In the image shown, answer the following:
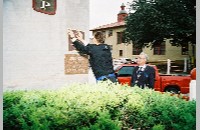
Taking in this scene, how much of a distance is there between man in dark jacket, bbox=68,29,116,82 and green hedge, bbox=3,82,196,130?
1.07m

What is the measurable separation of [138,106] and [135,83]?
58.7 inches

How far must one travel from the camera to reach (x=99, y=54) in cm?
500

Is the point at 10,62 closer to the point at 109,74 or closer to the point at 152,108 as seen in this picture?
the point at 109,74

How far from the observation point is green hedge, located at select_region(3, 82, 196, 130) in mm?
3168

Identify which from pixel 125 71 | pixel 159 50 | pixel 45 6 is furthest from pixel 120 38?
pixel 45 6

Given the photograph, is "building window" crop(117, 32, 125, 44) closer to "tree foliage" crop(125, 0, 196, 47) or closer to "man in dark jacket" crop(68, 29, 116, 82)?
"tree foliage" crop(125, 0, 196, 47)

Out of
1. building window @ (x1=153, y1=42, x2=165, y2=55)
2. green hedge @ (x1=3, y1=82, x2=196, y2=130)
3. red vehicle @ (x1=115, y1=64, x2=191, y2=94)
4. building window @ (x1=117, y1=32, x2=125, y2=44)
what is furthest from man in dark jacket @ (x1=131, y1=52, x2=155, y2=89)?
building window @ (x1=117, y1=32, x2=125, y2=44)

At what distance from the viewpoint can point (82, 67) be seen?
18.2 ft

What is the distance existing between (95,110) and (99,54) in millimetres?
1847

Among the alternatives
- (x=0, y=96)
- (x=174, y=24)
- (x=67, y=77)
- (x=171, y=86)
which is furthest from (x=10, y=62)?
(x=174, y=24)

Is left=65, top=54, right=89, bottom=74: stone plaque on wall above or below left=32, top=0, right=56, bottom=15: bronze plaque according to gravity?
below

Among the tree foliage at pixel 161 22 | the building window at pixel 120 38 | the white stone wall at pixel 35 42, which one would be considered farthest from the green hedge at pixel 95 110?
the building window at pixel 120 38

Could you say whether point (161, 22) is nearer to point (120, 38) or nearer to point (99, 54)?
point (120, 38)

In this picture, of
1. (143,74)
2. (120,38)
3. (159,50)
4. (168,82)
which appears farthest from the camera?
(120,38)
